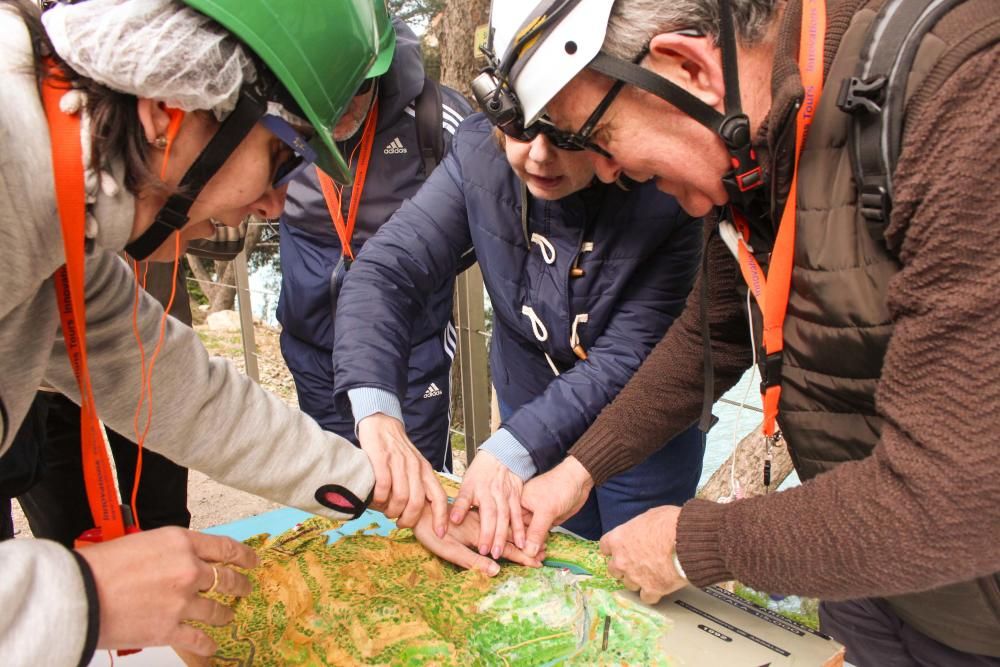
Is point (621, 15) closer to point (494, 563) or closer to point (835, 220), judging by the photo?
point (835, 220)

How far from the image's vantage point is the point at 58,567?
1.14m

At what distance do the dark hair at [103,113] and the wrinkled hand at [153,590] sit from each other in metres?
0.63

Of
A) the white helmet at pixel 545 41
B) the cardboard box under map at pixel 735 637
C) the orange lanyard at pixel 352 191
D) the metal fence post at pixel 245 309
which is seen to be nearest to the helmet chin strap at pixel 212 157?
the white helmet at pixel 545 41

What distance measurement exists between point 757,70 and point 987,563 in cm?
90

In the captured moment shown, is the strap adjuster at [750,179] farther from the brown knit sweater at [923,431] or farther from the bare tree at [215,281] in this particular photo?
the bare tree at [215,281]

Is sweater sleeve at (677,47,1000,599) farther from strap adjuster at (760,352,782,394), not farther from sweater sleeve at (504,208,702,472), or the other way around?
sweater sleeve at (504,208,702,472)

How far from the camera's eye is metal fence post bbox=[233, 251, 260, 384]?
6.23 metres

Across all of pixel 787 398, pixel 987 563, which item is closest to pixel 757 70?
pixel 787 398

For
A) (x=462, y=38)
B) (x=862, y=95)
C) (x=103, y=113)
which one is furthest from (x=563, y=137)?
(x=462, y=38)

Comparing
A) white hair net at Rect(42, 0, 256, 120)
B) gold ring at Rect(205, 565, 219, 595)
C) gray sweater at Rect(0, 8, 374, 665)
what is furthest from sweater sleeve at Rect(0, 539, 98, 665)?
white hair net at Rect(42, 0, 256, 120)

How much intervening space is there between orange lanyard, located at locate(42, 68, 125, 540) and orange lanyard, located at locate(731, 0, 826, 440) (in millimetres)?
1153

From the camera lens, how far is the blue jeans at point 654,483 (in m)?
2.42

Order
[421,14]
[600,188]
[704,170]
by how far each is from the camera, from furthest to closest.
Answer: [421,14] → [600,188] → [704,170]

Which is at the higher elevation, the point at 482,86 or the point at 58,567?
the point at 482,86
